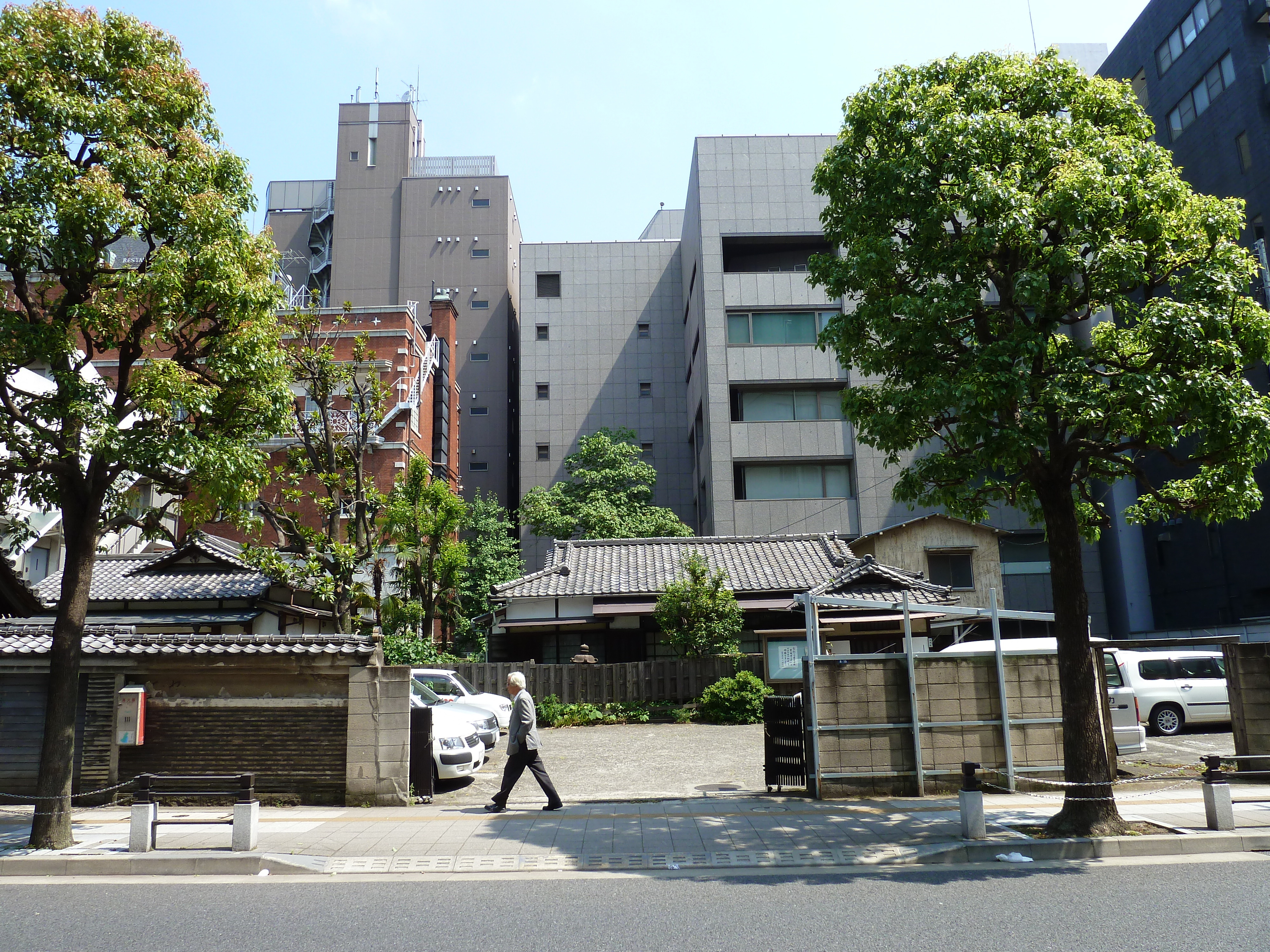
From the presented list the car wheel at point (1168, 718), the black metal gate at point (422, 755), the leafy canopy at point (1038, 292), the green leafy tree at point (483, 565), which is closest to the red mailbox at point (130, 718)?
the black metal gate at point (422, 755)

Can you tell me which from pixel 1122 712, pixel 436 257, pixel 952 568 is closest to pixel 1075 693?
pixel 1122 712

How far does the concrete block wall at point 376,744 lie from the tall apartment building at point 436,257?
1710 inches

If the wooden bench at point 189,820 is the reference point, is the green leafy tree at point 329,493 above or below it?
above

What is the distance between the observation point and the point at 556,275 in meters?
54.0

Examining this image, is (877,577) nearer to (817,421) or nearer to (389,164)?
(817,421)

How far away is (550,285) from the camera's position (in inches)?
2121

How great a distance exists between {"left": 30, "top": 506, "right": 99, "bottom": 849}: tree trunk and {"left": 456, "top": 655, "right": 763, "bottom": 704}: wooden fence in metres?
13.3

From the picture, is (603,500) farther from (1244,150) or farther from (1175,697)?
(1244,150)

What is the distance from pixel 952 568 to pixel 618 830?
26373 millimetres

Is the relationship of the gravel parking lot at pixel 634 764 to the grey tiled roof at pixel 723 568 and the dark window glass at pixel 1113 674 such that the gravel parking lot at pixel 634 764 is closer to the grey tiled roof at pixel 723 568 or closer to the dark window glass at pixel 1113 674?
the grey tiled roof at pixel 723 568

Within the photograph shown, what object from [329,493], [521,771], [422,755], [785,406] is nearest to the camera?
[521,771]

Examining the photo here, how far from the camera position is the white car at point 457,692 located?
1889 centimetres

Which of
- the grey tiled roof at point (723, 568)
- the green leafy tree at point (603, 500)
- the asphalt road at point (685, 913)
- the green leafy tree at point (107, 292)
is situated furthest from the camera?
the green leafy tree at point (603, 500)

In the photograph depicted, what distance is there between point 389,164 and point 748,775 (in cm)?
5405
